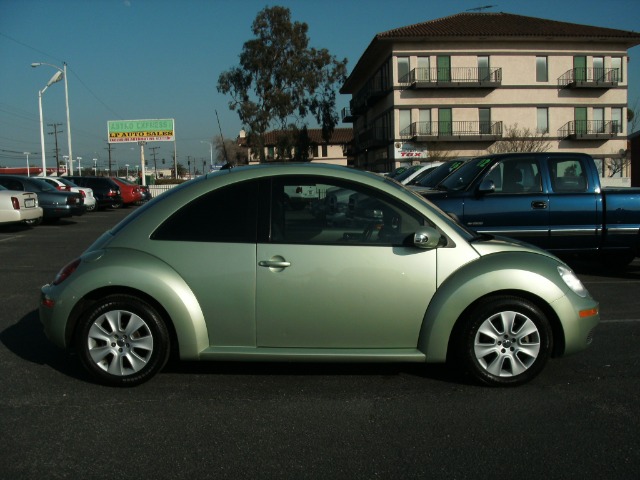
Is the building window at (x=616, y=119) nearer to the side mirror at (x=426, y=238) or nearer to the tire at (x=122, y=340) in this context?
the side mirror at (x=426, y=238)

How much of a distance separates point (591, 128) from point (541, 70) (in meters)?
6.18

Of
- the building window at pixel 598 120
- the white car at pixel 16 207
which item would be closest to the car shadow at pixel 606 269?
the white car at pixel 16 207

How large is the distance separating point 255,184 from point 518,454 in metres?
2.55

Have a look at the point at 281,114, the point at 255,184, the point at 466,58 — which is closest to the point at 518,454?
the point at 255,184

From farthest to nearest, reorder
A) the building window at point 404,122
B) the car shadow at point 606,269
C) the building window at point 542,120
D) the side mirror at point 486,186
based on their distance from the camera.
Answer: the building window at point 542,120, the building window at point 404,122, the car shadow at point 606,269, the side mirror at point 486,186

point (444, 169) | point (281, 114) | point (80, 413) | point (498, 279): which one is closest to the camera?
point (80, 413)

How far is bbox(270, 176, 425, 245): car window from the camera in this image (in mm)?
4770

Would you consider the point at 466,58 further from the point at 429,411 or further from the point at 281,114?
the point at 429,411

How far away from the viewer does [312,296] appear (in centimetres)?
466

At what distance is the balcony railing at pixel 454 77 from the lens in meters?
51.2

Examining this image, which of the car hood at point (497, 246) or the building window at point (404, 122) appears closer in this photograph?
the car hood at point (497, 246)

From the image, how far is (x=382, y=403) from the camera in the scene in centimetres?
455

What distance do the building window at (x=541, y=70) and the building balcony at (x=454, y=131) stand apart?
518cm

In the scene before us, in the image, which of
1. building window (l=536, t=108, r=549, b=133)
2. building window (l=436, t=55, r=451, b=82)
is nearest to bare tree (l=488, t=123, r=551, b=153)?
building window (l=536, t=108, r=549, b=133)
